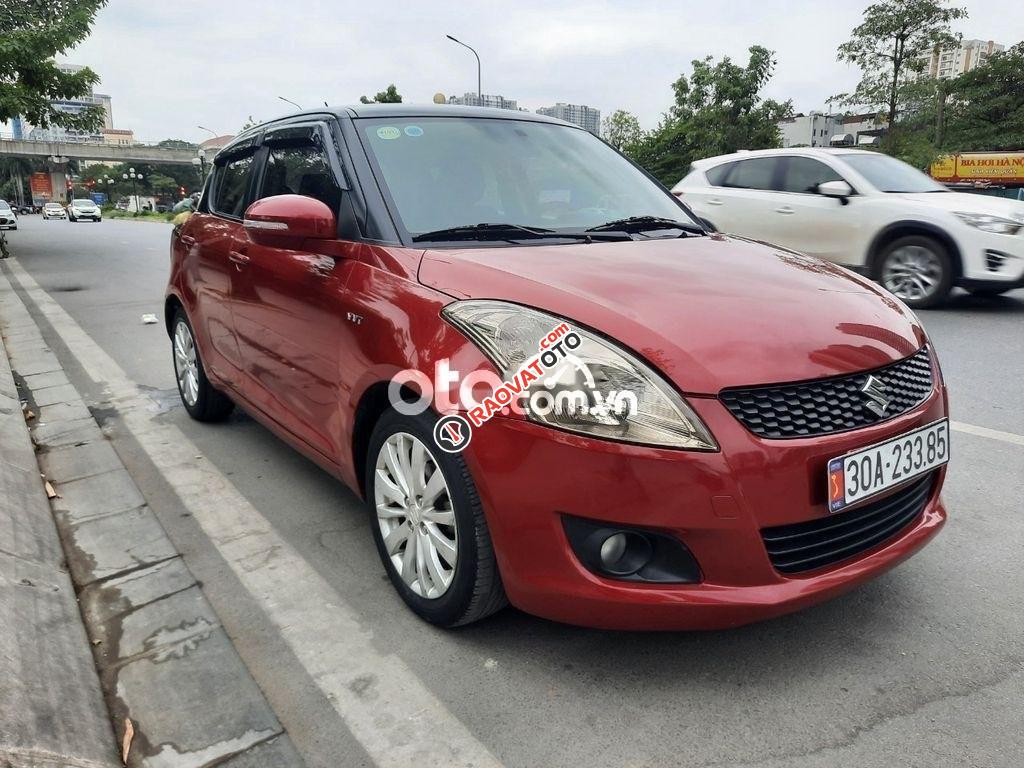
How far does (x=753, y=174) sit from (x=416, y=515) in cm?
764

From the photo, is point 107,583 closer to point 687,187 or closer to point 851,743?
point 851,743

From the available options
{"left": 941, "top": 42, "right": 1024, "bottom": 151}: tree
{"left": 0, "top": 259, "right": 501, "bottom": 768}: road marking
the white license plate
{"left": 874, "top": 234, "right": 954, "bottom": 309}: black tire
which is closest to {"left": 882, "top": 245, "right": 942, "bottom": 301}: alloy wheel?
{"left": 874, "top": 234, "right": 954, "bottom": 309}: black tire

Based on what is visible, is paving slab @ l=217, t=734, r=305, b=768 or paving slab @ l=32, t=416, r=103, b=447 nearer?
paving slab @ l=217, t=734, r=305, b=768

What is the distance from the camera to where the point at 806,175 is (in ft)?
27.9

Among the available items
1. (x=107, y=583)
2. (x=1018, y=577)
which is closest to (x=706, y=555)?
(x=1018, y=577)

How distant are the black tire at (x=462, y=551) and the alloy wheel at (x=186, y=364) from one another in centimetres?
258

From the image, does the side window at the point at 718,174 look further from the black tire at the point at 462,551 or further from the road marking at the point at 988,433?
the black tire at the point at 462,551

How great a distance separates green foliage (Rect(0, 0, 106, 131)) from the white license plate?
19.4m

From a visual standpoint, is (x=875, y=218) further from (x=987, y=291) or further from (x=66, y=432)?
(x=66, y=432)

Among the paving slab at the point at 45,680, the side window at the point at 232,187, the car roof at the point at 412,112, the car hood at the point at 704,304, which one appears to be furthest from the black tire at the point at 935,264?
the paving slab at the point at 45,680

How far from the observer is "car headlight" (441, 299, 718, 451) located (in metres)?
1.95

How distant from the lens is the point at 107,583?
9.40 ft

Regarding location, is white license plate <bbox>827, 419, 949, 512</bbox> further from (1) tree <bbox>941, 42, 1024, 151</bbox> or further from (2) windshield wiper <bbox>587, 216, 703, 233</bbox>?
(1) tree <bbox>941, 42, 1024, 151</bbox>

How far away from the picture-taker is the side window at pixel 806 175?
832 centimetres
